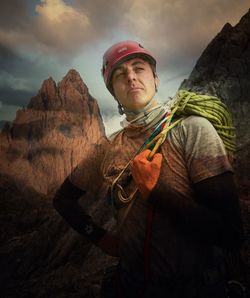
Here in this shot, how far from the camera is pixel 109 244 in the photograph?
299cm

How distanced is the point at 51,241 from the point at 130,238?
1568 centimetres

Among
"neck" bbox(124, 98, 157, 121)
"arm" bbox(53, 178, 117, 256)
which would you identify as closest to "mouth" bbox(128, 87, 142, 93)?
"neck" bbox(124, 98, 157, 121)

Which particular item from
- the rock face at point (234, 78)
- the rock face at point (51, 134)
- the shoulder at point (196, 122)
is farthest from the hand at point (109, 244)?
the rock face at point (51, 134)

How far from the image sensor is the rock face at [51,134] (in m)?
98.6

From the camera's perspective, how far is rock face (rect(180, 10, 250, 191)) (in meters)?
9.38

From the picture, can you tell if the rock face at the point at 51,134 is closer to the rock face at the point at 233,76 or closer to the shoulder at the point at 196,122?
the rock face at the point at 233,76

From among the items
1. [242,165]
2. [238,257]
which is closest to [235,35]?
[242,165]

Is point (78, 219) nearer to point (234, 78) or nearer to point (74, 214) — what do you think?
point (74, 214)

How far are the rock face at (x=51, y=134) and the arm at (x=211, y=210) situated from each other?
320ft

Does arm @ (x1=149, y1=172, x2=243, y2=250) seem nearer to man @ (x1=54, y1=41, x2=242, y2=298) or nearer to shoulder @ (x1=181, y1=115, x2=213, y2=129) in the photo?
man @ (x1=54, y1=41, x2=242, y2=298)

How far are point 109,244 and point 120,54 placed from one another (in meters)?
2.14

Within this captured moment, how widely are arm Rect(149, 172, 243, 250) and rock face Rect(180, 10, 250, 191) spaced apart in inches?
249

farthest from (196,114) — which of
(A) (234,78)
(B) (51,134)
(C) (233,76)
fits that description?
(B) (51,134)

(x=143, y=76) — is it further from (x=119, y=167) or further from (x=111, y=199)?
(x=111, y=199)
